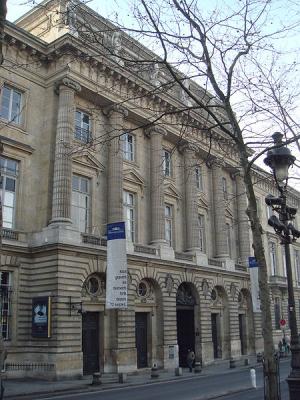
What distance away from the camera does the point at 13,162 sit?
30.5m

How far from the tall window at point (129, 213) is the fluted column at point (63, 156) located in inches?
272

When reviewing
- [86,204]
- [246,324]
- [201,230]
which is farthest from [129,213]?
[246,324]

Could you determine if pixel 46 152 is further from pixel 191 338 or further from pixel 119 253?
pixel 191 338

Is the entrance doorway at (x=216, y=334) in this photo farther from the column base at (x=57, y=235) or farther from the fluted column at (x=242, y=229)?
the column base at (x=57, y=235)

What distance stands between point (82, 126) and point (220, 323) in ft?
70.2

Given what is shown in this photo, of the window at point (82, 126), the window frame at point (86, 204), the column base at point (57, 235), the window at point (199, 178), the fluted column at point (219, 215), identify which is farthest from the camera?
the fluted column at point (219, 215)

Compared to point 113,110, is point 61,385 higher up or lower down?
lower down

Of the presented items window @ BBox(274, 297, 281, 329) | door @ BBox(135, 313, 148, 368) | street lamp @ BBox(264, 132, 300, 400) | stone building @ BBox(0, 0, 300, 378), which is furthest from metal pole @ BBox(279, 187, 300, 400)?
window @ BBox(274, 297, 281, 329)

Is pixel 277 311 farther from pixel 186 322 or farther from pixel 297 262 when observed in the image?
pixel 186 322

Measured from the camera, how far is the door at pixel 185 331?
4056 cm

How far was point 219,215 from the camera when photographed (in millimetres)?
46969

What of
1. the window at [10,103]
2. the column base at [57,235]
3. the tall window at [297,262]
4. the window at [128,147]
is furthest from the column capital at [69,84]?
the tall window at [297,262]

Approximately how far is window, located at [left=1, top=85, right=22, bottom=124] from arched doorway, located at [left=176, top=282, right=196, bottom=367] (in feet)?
60.3

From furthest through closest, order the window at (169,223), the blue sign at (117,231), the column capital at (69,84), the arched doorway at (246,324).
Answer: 1. the arched doorway at (246,324)
2. the window at (169,223)
3. the column capital at (69,84)
4. the blue sign at (117,231)
